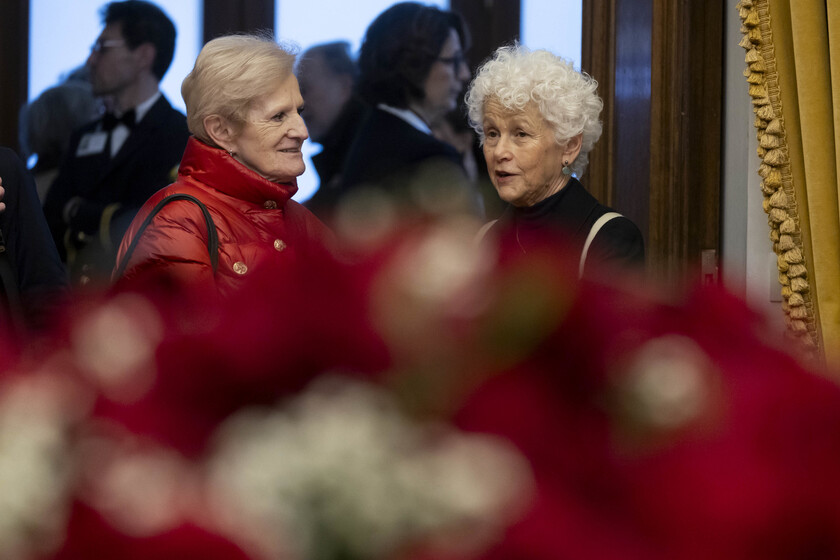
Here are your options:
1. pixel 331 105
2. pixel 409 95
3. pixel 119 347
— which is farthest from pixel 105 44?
pixel 119 347

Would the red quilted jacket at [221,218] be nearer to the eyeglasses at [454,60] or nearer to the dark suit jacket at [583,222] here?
the dark suit jacket at [583,222]

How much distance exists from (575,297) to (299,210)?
6.40 ft

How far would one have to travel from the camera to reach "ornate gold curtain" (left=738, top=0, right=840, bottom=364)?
2344 mm

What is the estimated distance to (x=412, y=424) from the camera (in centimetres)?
25

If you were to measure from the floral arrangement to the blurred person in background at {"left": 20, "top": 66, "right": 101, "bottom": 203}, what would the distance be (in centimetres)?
418

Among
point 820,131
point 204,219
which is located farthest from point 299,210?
point 820,131

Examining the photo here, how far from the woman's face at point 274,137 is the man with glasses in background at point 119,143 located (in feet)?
5.88

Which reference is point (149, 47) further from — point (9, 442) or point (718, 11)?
point (9, 442)

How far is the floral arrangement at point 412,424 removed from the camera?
23cm

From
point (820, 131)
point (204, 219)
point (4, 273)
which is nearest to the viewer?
point (204, 219)

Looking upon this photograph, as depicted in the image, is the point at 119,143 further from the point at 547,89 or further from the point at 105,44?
the point at 547,89

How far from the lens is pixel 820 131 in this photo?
2.35m

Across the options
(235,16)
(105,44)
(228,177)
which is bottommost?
(228,177)

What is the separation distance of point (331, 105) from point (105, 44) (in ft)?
3.09
